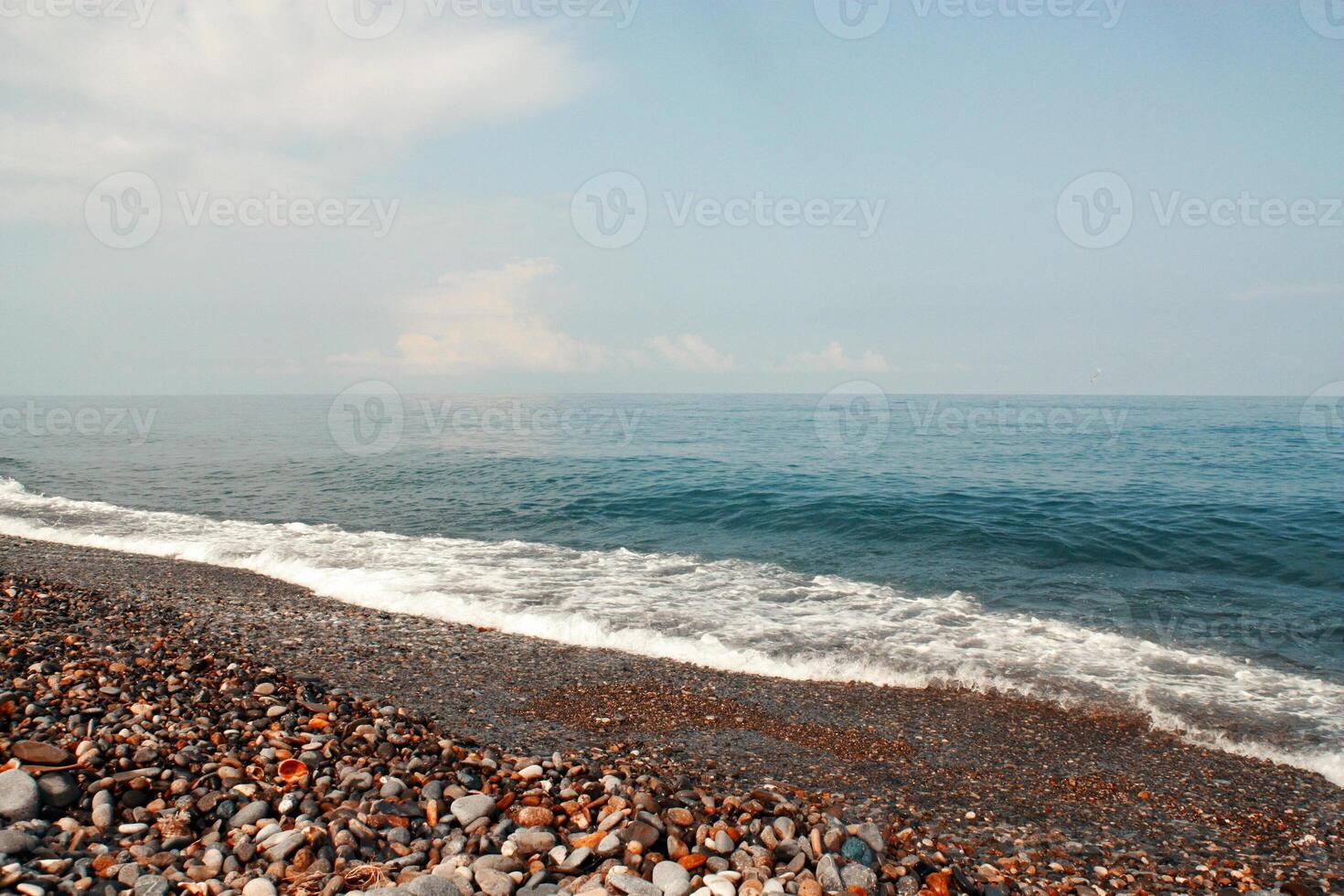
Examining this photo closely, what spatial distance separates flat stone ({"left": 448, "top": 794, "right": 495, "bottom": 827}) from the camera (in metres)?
4.96

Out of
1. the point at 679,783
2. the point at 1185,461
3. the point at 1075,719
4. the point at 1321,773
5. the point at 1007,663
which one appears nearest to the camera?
the point at 679,783

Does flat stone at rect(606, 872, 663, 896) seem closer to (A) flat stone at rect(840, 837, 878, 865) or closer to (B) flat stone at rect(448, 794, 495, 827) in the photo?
(B) flat stone at rect(448, 794, 495, 827)

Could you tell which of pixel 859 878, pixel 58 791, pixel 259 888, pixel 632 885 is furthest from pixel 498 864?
pixel 58 791

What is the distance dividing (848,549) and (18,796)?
15.3 meters

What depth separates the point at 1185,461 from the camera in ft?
102

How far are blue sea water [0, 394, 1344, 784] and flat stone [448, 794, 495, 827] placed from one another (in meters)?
4.98

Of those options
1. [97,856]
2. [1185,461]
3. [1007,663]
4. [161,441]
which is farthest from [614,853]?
[161,441]

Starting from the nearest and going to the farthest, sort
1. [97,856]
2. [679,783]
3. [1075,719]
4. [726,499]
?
[97,856], [679,783], [1075,719], [726,499]

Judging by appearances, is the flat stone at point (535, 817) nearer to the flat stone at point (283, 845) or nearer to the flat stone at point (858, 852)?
the flat stone at point (283, 845)

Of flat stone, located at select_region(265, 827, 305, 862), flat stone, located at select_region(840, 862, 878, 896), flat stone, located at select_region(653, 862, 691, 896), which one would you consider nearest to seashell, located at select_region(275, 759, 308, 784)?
flat stone, located at select_region(265, 827, 305, 862)

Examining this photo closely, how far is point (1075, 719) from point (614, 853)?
596 centimetres

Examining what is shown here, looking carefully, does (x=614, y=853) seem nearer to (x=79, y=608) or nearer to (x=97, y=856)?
(x=97, y=856)

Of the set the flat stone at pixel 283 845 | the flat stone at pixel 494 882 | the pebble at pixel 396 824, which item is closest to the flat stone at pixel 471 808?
the pebble at pixel 396 824

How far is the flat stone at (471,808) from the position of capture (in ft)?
16.3
